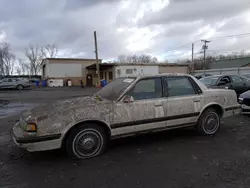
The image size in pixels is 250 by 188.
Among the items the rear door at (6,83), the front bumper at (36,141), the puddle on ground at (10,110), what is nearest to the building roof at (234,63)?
the rear door at (6,83)

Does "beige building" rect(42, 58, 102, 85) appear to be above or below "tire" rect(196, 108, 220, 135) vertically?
above

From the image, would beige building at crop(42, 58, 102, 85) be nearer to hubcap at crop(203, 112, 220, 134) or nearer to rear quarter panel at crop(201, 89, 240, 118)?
rear quarter panel at crop(201, 89, 240, 118)

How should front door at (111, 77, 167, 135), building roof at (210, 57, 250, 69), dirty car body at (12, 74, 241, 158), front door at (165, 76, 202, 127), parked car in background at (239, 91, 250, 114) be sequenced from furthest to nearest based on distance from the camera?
building roof at (210, 57, 250, 69)
parked car in background at (239, 91, 250, 114)
front door at (165, 76, 202, 127)
front door at (111, 77, 167, 135)
dirty car body at (12, 74, 241, 158)

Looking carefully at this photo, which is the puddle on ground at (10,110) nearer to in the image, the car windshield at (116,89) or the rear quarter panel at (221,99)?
the car windshield at (116,89)

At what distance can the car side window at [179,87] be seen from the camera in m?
4.56

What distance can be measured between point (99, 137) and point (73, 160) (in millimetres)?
625

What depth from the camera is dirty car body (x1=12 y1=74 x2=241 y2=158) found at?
11.4 feet

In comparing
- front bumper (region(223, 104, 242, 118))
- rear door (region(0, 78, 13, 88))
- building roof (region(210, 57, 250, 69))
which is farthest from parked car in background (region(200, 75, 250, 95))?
building roof (region(210, 57, 250, 69))

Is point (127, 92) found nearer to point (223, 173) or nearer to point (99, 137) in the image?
point (99, 137)

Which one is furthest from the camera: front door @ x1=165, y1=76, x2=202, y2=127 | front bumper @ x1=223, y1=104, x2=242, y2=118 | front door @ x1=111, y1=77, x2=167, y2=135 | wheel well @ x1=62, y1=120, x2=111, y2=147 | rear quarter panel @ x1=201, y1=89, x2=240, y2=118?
front bumper @ x1=223, y1=104, x2=242, y2=118

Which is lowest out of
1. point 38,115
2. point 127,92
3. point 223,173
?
point 223,173

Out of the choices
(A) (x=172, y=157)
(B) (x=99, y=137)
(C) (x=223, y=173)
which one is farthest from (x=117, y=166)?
(C) (x=223, y=173)

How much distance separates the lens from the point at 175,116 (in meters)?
4.49

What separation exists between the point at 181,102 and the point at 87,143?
2.25 meters
